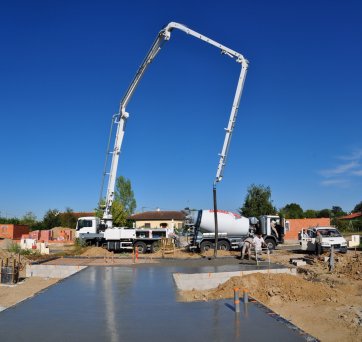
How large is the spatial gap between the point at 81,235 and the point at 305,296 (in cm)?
2157

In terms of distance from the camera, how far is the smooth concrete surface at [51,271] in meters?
19.8


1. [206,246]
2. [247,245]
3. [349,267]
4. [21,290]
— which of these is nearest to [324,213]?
[206,246]

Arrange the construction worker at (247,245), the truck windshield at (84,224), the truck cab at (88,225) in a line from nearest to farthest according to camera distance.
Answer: the construction worker at (247,245)
the truck cab at (88,225)
the truck windshield at (84,224)

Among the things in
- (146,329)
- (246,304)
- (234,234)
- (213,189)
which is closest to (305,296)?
(246,304)

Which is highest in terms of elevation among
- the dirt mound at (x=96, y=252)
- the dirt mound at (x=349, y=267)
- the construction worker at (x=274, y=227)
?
the construction worker at (x=274, y=227)

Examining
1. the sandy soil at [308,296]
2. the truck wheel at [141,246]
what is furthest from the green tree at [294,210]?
the sandy soil at [308,296]

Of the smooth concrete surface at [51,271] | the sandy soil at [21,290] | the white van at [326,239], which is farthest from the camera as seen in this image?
the white van at [326,239]

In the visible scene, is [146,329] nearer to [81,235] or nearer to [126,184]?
[81,235]

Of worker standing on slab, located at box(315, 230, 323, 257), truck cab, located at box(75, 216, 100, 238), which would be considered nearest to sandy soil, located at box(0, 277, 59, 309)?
truck cab, located at box(75, 216, 100, 238)

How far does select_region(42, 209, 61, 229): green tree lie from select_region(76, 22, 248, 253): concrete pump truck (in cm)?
4102

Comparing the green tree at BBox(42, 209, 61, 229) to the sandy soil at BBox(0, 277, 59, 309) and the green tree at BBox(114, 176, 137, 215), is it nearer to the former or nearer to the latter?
the green tree at BBox(114, 176, 137, 215)

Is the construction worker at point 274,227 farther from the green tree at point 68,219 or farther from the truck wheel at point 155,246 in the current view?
the green tree at point 68,219

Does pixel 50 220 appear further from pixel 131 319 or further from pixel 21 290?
pixel 131 319

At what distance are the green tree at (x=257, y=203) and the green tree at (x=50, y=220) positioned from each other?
32854 mm
